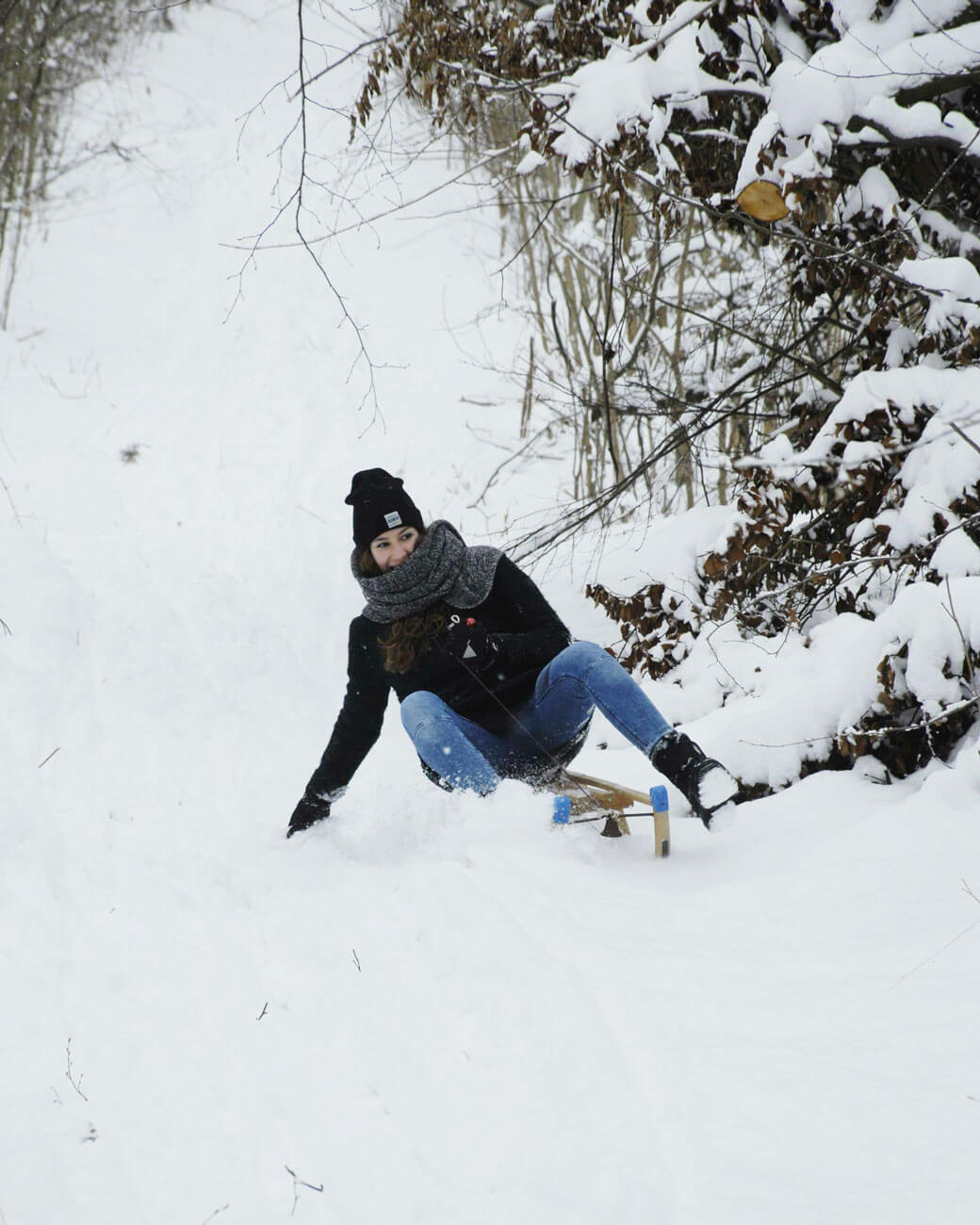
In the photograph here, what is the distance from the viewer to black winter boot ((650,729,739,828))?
7.98 ft

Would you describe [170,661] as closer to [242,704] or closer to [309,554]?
[242,704]

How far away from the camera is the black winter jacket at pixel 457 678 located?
10.0ft

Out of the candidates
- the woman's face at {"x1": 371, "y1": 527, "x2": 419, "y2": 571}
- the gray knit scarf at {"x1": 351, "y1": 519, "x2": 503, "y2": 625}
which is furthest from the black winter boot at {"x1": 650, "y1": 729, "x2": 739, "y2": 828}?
the woman's face at {"x1": 371, "y1": 527, "x2": 419, "y2": 571}

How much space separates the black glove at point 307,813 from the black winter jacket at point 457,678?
0.02 meters

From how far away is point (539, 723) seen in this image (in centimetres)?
301

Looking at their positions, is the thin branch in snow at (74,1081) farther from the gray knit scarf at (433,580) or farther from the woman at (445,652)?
the gray knit scarf at (433,580)

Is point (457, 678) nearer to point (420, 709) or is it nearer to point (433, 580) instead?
point (420, 709)

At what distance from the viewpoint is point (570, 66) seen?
3785 millimetres

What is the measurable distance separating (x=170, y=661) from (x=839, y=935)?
3.93m

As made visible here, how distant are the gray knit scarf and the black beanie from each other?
95 mm

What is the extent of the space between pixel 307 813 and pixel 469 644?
0.75 meters

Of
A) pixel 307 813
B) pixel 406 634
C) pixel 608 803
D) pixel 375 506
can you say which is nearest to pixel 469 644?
pixel 406 634

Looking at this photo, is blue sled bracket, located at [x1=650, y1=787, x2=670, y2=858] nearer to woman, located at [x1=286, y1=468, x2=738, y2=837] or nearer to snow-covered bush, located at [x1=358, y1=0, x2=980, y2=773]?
woman, located at [x1=286, y1=468, x2=738, y2=837]

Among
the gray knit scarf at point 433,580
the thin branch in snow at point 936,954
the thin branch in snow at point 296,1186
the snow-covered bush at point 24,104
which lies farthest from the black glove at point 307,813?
the snow-covered bush at point 24,104
